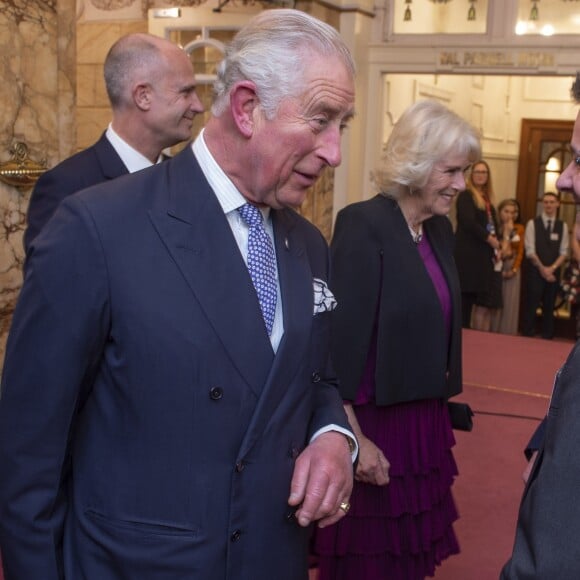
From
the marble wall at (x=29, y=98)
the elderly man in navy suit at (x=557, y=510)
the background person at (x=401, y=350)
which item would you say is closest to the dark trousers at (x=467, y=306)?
the marble wall at (x=29, y=98)

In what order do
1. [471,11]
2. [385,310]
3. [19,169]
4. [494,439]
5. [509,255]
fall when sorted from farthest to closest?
[509,255]
[471,11]
[494,439]
[19,169]
[385,310]

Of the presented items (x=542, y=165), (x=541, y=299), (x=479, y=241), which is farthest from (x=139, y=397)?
(x=542, y=165)

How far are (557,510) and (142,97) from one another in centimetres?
229

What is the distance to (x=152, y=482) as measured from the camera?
4.89 ft

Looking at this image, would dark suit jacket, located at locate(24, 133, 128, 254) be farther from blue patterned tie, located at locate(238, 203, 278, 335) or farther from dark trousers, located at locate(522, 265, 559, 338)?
dark trousers, located at locate(522, 265, 559, 338)

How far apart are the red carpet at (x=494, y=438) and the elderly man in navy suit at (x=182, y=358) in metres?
0.25

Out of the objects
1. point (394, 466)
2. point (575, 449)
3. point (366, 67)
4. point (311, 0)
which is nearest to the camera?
point (575, 449)

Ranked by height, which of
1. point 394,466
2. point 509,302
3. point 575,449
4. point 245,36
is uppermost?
point 245,36

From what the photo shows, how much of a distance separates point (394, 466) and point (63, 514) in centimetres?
133

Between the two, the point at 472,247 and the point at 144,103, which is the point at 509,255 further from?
the point at 144,103

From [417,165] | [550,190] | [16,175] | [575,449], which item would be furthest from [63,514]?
[550,190]

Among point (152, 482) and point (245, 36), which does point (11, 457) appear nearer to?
point (152, 482)

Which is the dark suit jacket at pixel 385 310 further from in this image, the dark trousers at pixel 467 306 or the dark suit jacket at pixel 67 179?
the dark trousers at pixel 467 306

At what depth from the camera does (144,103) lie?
3.04 m
